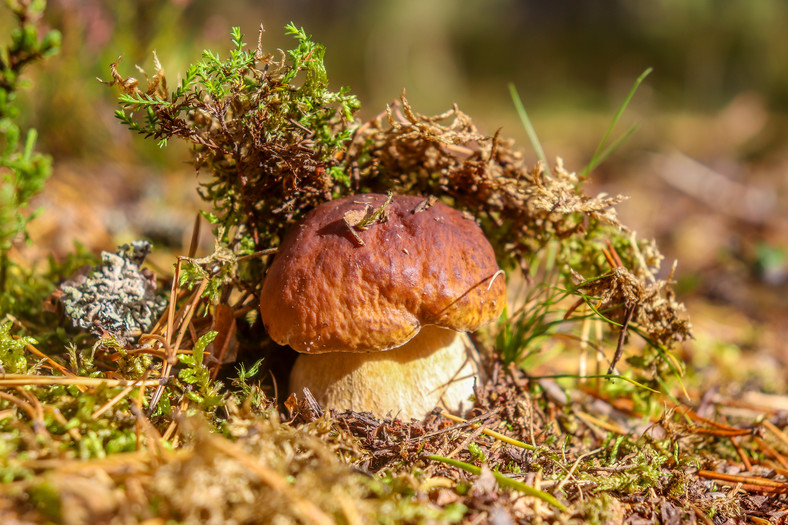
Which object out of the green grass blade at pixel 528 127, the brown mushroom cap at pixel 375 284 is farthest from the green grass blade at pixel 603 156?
the brown mushroom cap at pixel 375 284

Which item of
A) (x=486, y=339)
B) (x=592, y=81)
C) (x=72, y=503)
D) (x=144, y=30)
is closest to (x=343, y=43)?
(x=592, y=81)

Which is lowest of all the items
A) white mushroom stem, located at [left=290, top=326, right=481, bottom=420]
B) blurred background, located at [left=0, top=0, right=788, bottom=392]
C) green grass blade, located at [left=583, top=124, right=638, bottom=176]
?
white mushroom stem, located at [left=290, top=326, right=481, bottom=420]

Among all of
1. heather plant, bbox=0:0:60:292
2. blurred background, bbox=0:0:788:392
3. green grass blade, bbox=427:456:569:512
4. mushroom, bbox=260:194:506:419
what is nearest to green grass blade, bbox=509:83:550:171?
mushroom, bbox=260:194:506:419

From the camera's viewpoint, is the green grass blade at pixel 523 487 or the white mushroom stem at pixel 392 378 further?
the white mushroom stem at pixel 392 378

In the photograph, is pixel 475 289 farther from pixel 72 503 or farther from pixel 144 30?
pixel 144 30

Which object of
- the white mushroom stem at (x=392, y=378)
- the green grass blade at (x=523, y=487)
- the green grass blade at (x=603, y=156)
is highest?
the green grass blade at (x=603, y=156)

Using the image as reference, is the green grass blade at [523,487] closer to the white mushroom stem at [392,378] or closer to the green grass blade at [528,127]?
the white mushroom stem at [392,378]

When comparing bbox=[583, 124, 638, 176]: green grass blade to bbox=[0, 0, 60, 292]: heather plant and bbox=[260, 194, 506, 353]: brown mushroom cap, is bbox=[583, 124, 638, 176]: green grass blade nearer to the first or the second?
bbox=[260, 194, 506, 353]: brown mushroom cap
